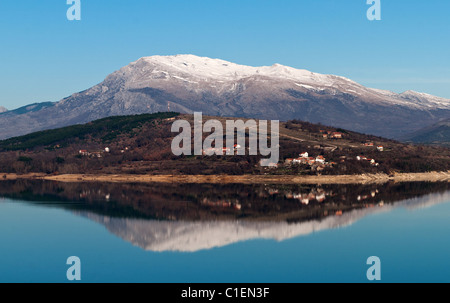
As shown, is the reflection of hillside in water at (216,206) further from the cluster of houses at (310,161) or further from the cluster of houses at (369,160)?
the cluster of houses at (369,160)

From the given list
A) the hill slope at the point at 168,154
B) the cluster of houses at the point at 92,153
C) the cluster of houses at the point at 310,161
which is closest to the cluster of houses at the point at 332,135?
the hill slope at the point at 168,154

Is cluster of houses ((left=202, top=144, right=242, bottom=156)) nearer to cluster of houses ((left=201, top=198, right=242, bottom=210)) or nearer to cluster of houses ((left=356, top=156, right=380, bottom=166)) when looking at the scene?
cluster of houses ((left=356, top=156, right=380, bottom=166))

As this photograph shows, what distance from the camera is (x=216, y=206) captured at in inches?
2894

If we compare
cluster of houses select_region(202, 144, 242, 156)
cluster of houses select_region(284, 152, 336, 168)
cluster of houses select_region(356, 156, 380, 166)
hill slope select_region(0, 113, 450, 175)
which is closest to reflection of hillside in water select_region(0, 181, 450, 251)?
hill slope select_region(0, 113, 450, 175)

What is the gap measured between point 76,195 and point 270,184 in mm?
35264

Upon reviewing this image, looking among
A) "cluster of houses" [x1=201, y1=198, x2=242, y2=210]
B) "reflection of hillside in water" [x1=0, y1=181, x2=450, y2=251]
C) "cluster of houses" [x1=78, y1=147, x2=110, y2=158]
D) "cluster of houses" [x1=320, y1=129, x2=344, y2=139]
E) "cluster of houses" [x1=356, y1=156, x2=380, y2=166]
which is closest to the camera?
"reflection of hillside in water" [x1=0, y1=181, x2=450, y2=251]

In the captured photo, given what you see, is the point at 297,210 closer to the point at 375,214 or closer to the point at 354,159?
the point at 375,214

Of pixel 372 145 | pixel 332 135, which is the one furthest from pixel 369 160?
pixel 332 135

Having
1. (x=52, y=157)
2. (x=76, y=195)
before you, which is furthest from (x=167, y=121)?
(x=76, y=195)

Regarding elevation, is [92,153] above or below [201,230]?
above

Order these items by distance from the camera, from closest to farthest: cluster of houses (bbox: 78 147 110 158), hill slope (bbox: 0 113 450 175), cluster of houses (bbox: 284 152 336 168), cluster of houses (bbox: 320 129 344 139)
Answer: cluster of houses (bbox: 284 152 336 168) < hill slope (bbox: 0 113 450 175) < cluster of houses (bbox: 78 147 110 158) < cluster of houses (bbox: 320 129 344 139)

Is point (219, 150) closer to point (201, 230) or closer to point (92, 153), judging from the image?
point (92, 153)

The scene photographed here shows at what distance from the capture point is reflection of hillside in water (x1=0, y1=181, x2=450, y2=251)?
5584 cm
